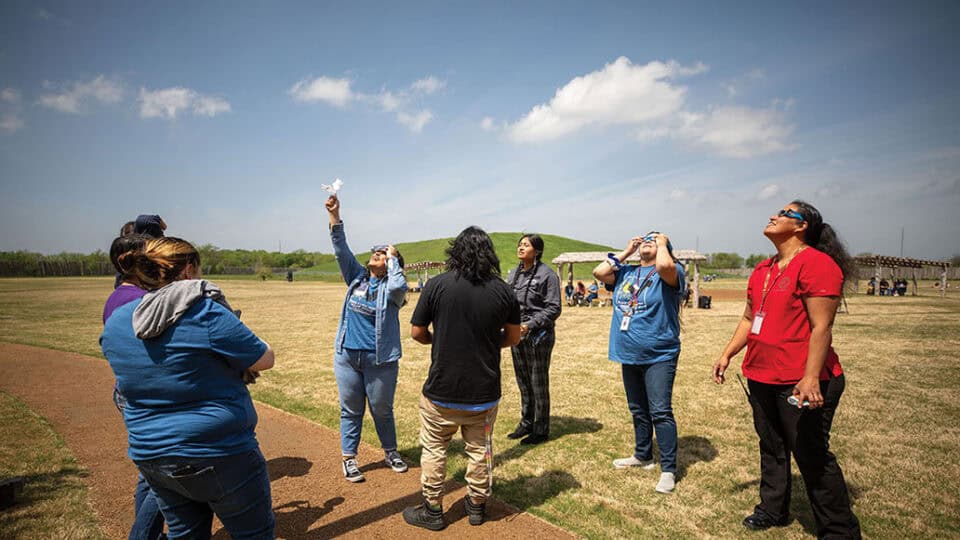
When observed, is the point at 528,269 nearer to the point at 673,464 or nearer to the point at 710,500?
the point at 673,464

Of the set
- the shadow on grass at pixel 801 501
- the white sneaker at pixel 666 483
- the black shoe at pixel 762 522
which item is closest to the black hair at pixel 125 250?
the white sneaker at pixel 666 483

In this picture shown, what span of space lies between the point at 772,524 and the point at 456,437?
3.39m

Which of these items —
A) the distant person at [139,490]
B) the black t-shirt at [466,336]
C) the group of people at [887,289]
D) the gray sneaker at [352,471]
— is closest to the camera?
the distant person at [139,490]

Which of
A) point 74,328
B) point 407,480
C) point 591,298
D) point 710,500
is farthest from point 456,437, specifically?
point 591,298

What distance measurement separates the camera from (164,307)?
2.02 metres

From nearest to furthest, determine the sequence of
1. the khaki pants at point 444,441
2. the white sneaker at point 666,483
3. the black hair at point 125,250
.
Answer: the black hair at point 125,250
the khaki pants at point 444,441
the white sneaker at point 666,483

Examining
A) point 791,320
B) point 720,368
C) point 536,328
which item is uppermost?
point 791,320

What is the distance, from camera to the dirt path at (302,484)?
3.66 m

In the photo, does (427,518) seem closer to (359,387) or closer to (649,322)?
(359,387)

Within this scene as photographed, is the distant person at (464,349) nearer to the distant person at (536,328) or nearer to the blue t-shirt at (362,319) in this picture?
the blue t-shirt at (362,319)

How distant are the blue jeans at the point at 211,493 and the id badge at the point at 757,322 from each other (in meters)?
3.38

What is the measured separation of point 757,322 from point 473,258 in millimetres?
2163

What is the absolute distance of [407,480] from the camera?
4.50 meters

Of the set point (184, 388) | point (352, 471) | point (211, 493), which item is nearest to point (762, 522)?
point (352, 471)
